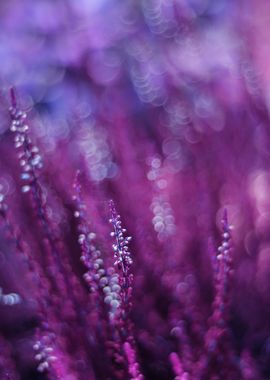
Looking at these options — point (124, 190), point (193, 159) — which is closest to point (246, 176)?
point (193, 159)

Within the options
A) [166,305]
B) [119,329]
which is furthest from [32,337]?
[119,329]

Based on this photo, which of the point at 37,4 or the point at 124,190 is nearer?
the point at 124,190

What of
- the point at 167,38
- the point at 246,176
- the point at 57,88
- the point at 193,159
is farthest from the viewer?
the point at 57,88

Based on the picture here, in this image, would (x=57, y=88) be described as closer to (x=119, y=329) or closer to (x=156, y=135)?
(x=156, y=135)

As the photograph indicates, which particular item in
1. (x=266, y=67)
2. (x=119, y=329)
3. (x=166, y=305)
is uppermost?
(x=266, y=67)

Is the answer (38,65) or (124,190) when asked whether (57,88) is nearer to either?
(38,65)

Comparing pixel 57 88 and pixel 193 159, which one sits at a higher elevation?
pixel 57 88

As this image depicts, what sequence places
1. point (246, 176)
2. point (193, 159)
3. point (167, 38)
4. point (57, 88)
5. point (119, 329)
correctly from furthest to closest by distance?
point (57, 88) → point (167, 38) → point (193, 159) → point (246, 176) → point (119, 329)
